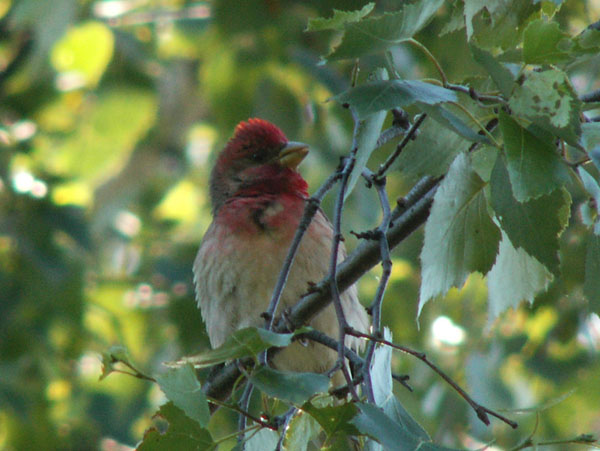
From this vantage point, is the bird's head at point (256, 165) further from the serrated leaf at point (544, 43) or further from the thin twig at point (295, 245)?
the serrated leaf at point (544, 43)

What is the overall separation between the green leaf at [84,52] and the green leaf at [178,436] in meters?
8.64

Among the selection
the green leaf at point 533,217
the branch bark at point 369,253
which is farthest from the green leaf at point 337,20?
the branch bark at point 369,253

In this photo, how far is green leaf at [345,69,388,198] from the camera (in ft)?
8.99

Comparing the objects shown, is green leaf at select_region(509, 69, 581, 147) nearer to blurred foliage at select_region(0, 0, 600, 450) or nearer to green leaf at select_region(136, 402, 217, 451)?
green leaf at select_region(136, 402, 217, 451)

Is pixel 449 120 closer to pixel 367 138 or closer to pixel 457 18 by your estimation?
pixel 367 138

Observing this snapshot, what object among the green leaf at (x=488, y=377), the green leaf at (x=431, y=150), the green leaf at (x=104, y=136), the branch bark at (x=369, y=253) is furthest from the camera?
the green leaf at (x=104, y=136)

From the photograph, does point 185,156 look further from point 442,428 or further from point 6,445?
point 442,428

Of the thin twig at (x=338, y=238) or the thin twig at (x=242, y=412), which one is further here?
the thin twig at (x=338, y=238)

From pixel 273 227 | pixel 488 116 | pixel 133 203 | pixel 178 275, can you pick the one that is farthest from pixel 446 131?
pixel 133 203

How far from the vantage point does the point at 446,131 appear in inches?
113

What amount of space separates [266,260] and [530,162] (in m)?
2.86

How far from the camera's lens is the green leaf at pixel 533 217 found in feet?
8.61

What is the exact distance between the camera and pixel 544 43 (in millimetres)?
2400

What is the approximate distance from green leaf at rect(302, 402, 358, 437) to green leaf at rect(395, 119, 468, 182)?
773 mm
